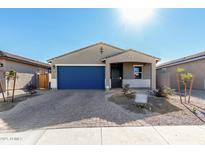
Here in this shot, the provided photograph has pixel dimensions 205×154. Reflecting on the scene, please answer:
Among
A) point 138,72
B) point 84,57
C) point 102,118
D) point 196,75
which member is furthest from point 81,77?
point 196,75

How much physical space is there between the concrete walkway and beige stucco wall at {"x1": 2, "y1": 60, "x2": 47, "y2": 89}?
1036 cm

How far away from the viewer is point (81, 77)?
40.8 feet

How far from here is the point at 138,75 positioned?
1256 cm

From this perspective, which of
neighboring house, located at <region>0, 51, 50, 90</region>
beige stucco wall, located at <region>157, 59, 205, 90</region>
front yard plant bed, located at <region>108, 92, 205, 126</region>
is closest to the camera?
front yard plant bed, located at <region>108, 92, 205, 126</region>

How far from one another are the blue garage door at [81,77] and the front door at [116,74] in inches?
44.4

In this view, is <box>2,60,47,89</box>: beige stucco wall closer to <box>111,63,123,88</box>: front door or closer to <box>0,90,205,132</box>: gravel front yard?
<box>0,90,205,132</box>: gravel front yard

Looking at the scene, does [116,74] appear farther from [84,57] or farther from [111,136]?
[111,136]

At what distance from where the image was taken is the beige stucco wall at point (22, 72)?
12.1 m

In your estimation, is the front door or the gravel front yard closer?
the gravel front yard

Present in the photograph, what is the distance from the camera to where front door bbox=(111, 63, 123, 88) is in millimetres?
12773

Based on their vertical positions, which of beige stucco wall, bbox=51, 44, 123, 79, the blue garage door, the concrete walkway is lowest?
the concrete walkway


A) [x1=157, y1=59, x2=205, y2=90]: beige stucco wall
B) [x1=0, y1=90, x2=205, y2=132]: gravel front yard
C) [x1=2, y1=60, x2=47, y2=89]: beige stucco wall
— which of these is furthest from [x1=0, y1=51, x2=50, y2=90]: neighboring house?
[x1=157, y1=59, x2=205, y2=90]: beige stucco wall
